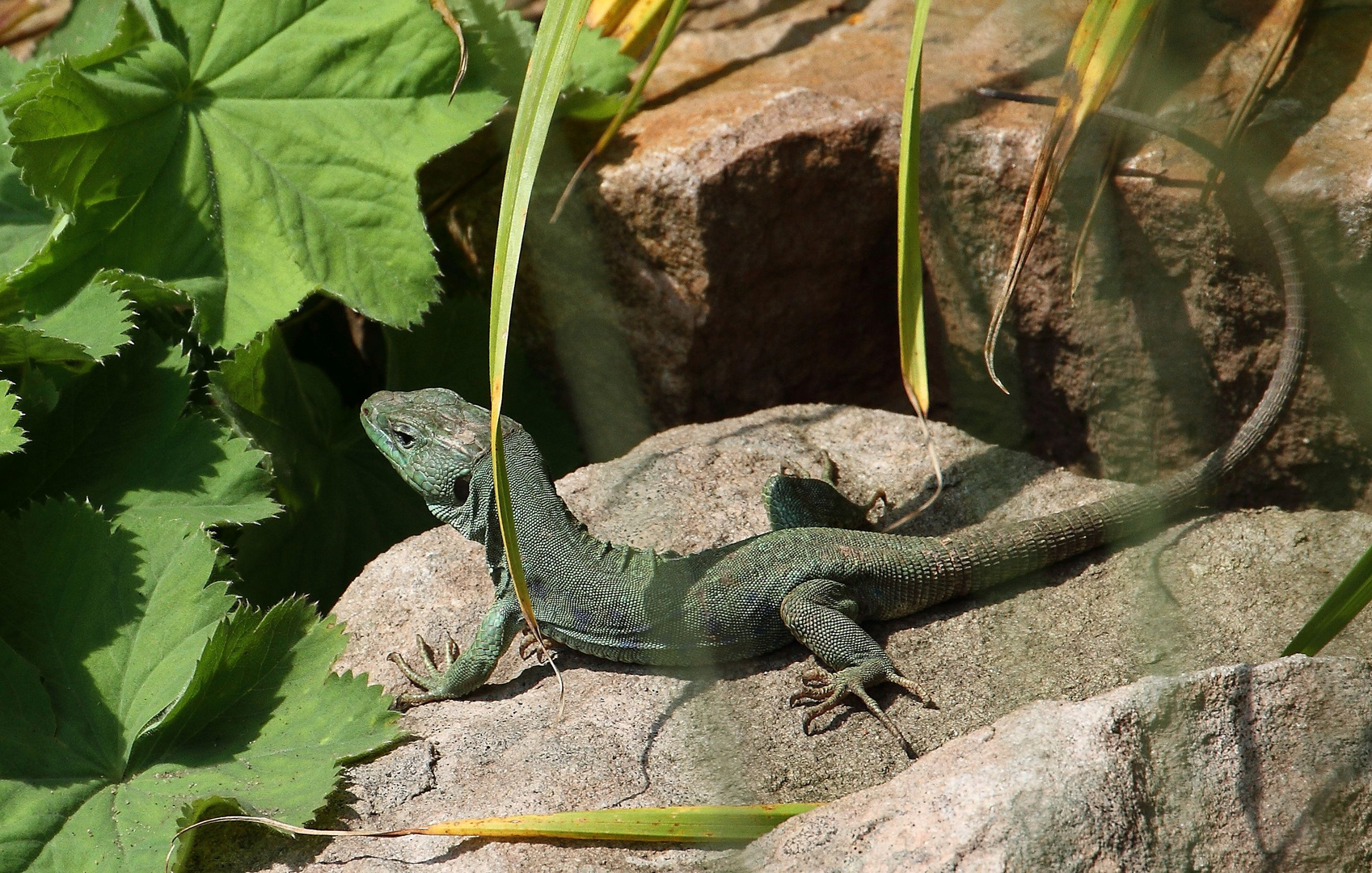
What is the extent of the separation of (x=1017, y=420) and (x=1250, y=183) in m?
1.39

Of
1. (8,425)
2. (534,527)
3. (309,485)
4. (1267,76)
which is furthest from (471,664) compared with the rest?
(1267,76)

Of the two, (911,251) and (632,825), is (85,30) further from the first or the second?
(632,825)

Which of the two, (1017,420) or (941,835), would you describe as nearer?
(941,835)

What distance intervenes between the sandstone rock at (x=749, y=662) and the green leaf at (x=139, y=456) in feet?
1.99

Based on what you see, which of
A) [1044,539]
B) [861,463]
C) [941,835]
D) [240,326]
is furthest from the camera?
[861,463]

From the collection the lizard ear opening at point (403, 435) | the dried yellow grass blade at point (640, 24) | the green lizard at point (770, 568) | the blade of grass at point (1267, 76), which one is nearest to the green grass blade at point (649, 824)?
the green lizard at point (770, 568)

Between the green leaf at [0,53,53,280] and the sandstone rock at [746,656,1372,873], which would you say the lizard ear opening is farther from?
the sandstone rock at [746,656,1372,873]

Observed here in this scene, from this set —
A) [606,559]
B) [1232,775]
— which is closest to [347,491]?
[606,559]

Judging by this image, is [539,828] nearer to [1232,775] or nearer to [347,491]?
[1232,775]

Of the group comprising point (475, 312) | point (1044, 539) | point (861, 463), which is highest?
point (475, 312)

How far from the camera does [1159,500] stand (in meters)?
3.74

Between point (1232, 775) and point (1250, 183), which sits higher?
point (1250, 183)

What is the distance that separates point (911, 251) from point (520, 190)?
1041 mm

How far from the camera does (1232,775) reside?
7.93ft
